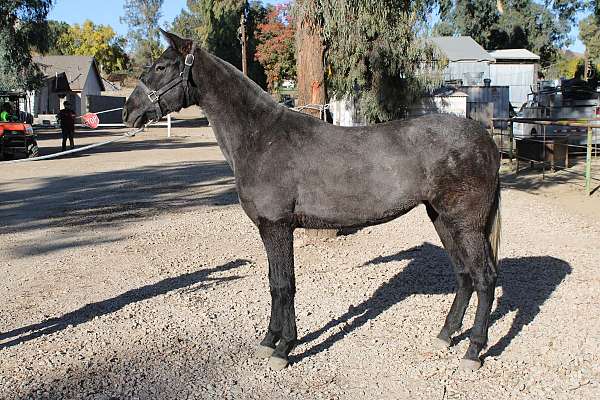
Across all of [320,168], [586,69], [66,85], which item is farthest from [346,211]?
[586,69]

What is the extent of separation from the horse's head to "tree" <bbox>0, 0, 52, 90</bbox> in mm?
27277

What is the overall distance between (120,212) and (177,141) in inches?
762

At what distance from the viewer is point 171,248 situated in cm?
795

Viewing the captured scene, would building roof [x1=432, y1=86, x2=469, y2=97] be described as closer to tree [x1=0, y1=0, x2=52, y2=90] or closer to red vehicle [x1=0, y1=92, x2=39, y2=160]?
red vehicle [x1=0, y1=92, x2=39, y2=160]

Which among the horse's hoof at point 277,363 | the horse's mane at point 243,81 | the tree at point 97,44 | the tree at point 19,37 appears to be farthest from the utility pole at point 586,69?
the tree at point 97,44

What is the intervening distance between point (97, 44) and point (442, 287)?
90016mm

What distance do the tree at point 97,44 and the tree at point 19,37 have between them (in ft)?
194

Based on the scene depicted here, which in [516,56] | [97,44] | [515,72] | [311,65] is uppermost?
[97,44]

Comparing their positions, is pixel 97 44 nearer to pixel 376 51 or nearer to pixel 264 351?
pixel 376 51

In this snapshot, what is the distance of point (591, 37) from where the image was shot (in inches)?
2167

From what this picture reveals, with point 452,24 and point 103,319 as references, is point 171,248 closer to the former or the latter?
point 103,319

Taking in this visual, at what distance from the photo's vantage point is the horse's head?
13.8 ft

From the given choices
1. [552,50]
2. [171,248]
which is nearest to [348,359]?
[171,248]

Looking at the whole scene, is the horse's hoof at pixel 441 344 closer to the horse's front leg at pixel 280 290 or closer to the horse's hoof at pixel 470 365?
the horse's hoof at pixel 470 365
